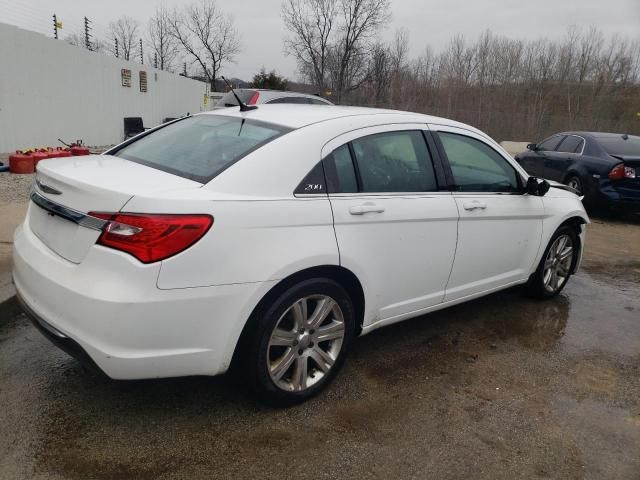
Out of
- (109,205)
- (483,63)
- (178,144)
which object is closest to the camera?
(109,205)

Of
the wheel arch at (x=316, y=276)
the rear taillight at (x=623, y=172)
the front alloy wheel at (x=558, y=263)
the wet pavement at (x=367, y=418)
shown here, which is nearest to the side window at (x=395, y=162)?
the wheel arch at (x=316, y=276)

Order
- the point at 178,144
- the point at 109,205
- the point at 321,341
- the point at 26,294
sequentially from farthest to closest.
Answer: the point at 178,144 < the point at 321,341 < the point at 26,294 < the point at 109,205

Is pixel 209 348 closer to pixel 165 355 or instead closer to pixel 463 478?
pixel 165 355

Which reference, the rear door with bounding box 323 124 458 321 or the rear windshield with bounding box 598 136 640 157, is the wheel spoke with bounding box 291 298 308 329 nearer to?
the rear door with bounding box 323 124 458 321

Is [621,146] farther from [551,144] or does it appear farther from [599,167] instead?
[551,144]

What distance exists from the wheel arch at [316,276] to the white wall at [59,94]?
37.2 feet

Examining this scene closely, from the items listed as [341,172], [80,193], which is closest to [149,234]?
[80,193]

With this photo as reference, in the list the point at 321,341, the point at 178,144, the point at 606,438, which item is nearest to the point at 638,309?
the point at 606,438

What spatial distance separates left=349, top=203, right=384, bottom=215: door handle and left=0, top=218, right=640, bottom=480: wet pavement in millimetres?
1082

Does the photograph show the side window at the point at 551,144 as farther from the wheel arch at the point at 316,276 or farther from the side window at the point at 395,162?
the wheel arch at the point at 316,276

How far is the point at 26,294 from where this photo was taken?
2.76 metres

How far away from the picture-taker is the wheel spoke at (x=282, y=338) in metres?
2.77

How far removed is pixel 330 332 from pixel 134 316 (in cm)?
114

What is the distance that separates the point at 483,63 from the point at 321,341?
40.9 m
